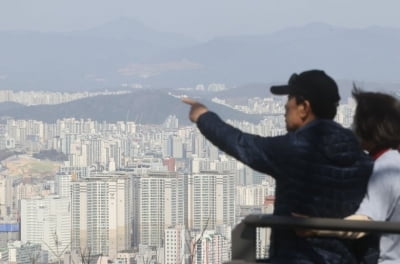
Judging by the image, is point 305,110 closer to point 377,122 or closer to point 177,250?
point 377,122

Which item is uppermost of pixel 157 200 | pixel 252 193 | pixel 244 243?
pixel 244 243

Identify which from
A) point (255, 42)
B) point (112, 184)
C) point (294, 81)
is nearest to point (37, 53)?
point (255, 42)

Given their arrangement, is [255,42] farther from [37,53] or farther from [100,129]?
[100,129]

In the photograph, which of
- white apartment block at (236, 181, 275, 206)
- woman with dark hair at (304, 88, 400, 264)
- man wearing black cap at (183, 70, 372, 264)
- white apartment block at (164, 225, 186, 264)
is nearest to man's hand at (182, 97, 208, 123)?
man wearing black cap at (183, 70, 372, 264)

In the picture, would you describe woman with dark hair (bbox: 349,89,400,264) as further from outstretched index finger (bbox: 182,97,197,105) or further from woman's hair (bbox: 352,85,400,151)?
outstretched index finger (bbox: 182,97,197,105)

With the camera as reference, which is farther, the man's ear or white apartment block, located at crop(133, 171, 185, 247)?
white apartment block, located at crop(133, 171, 185, 247)

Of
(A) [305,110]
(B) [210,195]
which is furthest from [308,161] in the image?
(B) [210,195]
